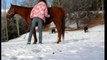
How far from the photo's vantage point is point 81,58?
5.90 metres

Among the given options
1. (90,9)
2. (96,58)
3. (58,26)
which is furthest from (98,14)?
(96,58)

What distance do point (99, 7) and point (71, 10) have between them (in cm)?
541

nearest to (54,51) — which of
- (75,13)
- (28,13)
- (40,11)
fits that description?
(40,11)

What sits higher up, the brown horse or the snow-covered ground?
the brown horse

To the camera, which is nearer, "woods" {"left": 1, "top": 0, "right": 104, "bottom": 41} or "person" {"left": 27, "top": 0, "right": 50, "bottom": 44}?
"person" {"left": 27, "top": 0, "right": 50, "bottom": 44}

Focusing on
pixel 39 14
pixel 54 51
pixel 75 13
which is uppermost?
pixel 75 13

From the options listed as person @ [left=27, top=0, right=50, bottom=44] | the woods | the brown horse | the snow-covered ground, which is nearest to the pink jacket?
person @ [left=27, top=0, right=50, bottom=44]

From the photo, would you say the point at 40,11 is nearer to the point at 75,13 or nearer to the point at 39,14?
the point at 39,14

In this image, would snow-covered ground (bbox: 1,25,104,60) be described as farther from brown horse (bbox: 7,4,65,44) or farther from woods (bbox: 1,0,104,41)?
woods (bbox: 1,0,104,41)

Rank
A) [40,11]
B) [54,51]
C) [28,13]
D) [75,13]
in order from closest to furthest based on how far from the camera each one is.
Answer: [54,51] → [40,11] → [28,13] → [75,13]

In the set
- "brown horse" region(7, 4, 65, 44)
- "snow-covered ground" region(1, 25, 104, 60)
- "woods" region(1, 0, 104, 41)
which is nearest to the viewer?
"snow-covered ground" region(1, 25, 104, 60)

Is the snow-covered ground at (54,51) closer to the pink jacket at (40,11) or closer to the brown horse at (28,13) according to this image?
the pink jacket at (40,11)

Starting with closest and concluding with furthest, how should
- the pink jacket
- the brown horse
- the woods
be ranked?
1. the pink jacket
2. the brown horse
3. the woods

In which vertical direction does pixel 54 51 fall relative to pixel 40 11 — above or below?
below
